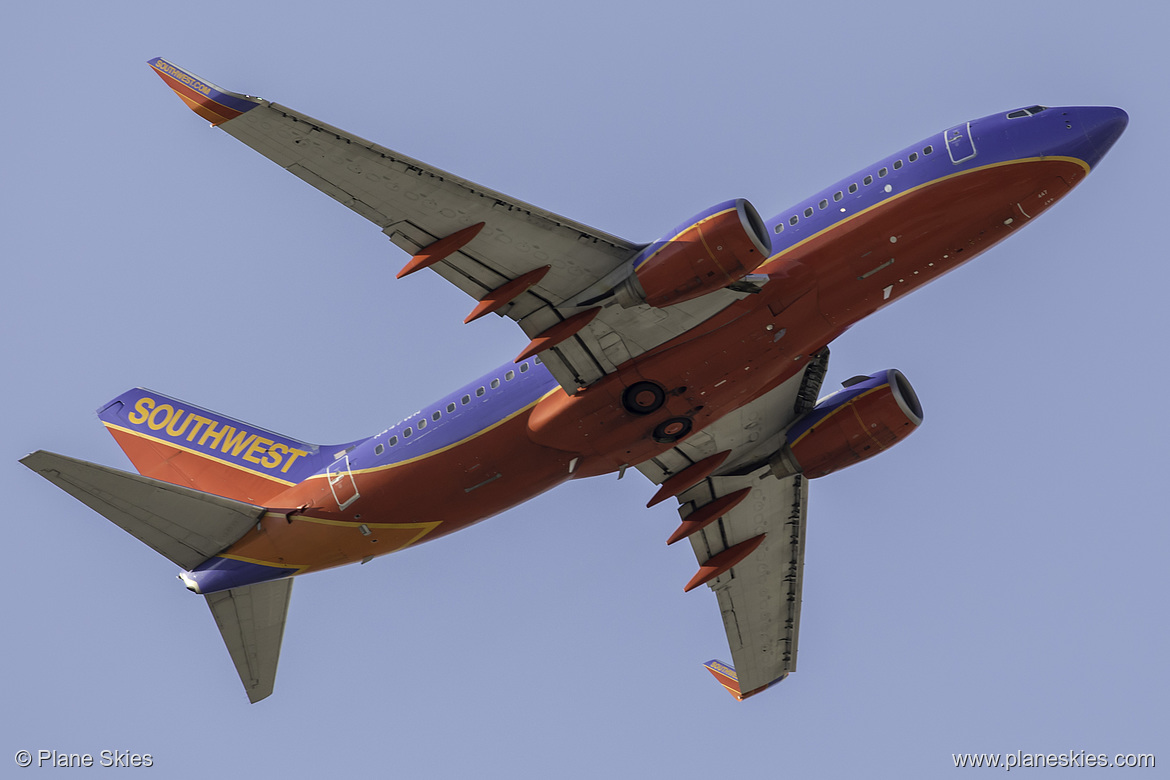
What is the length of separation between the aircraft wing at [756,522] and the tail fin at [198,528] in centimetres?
1243

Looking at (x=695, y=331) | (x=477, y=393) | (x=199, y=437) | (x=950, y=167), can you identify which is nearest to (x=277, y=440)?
(x=199, y=437)

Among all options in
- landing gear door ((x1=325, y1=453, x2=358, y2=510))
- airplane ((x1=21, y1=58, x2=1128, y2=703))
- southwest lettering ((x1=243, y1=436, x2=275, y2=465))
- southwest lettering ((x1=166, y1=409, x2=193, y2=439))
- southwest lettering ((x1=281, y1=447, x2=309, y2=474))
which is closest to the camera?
airplane ((x1=21, y1=58, x2=1128, y2=703))

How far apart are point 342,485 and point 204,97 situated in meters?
12.5

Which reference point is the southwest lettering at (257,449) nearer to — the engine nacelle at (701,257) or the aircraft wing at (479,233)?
the aircraft wing at (479,233)

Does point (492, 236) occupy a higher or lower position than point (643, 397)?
higher

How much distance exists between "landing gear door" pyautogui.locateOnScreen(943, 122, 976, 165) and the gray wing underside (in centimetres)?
687

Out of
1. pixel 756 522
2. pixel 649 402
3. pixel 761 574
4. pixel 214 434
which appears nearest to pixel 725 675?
pixel 761 574

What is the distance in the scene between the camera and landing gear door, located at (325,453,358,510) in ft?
118

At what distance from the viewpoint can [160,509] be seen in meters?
35.3

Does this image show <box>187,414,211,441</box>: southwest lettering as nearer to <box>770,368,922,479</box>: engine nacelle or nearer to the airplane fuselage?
the airplane fuselage

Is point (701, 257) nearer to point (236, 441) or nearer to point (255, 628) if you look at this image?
→ point (236, 441)

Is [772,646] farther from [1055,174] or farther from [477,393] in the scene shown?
[1055,174]

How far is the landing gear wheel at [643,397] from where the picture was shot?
33969 mm

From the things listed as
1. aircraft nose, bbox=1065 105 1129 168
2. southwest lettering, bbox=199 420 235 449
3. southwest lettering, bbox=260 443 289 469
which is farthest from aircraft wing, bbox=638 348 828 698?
southwest lettering, bbox=199 420 235 449
